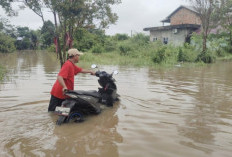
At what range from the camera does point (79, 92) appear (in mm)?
4434

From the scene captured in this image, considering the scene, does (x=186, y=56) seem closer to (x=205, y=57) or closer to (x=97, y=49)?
(x=205, y=57)

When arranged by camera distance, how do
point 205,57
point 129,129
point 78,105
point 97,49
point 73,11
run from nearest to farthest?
point 129,129
point 78,105
point 73,11
point 205,57
point 97,49

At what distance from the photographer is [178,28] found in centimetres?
2853

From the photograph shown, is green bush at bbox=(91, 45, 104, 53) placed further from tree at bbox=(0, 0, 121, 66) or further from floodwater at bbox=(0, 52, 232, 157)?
floodwater at bbox=(0, 52, 232, 157)

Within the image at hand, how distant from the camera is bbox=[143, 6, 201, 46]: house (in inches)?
1105

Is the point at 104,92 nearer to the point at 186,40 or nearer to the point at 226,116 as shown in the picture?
the point at 226,116

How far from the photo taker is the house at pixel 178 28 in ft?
92.1

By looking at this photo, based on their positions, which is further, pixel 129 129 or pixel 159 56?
pixel 159 56

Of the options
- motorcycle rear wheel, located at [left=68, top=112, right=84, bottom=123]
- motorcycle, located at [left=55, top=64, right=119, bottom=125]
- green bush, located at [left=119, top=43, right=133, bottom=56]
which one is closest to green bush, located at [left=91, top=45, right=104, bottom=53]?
green bush, located at [left=119, top=43, right=133, bottom=56]

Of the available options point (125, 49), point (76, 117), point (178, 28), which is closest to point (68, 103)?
point (76, 117)

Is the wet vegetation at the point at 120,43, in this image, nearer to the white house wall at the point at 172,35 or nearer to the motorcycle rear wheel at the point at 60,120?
the white house wall at the point at 172,35

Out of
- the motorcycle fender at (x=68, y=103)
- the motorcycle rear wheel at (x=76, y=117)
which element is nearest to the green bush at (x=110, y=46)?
Answer: the motorcycle rear wheel at (x=76, y=117)

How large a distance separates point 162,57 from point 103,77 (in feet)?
39.6

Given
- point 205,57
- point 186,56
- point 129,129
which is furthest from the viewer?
point 205,57
